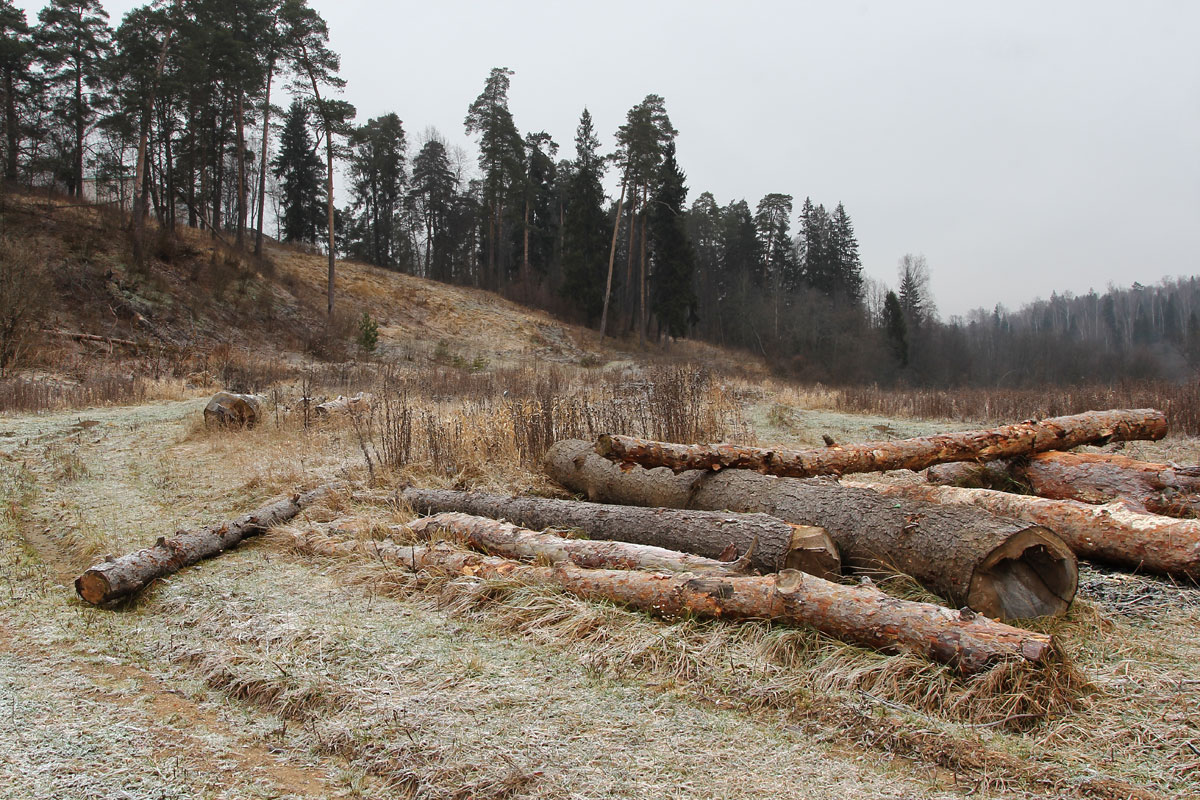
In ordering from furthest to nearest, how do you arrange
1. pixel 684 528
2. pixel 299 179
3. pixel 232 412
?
1. pixel 299 179
2. pixel 232 412
3. pixel 684 528

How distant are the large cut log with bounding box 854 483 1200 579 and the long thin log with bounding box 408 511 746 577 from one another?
241 centimetres

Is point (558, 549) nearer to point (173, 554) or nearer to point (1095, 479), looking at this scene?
point (173, 554)

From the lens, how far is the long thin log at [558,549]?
Result: 367cm

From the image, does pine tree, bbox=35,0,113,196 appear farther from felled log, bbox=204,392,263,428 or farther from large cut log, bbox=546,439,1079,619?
large cut log, bbox=546,439,1079,619

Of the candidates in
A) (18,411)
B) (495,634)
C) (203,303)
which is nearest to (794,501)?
(495,634)

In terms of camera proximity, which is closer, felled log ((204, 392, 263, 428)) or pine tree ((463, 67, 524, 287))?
felled log ((204, 392, 263, 428))

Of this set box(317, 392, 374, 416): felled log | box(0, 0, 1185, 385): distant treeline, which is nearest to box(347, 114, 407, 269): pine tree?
box(0, 0, 1185, 385): distant treeline

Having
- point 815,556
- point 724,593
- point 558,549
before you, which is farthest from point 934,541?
point 558,549

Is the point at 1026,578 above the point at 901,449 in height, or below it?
below

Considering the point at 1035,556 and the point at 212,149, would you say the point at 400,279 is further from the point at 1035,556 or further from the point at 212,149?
the point at 1035,556

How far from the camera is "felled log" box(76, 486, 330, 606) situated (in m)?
A: 3.88

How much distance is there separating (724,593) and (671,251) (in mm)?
38504

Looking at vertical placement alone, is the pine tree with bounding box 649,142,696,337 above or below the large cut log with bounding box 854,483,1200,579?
above

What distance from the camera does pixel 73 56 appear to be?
26219 millimetres
